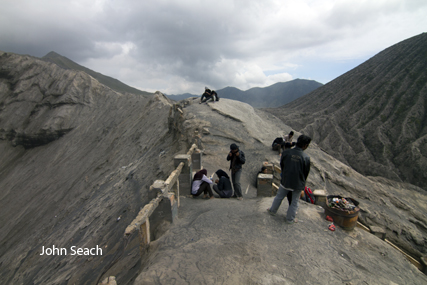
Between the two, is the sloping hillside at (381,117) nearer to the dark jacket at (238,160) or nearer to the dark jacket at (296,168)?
the dark jacket at (238,160)

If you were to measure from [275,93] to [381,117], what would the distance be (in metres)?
73.5

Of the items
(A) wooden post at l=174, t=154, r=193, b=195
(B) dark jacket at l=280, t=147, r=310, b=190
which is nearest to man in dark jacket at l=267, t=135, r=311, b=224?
(B) dark jacket at l=280, t=147, r=310, b=190

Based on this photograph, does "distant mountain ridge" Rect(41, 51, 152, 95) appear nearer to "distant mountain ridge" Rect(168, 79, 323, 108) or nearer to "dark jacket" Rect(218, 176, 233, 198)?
"distant mountain ridge" Rect(168, 79, 323, 108)

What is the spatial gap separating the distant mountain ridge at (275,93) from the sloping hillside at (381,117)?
5143 cm

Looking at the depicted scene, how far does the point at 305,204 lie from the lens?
15.9 ft

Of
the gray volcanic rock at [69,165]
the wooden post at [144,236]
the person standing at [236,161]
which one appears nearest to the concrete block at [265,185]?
the person standing at [236,161]

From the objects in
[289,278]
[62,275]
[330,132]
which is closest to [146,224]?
[289,278]

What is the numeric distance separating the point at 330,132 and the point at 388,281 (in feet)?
89.8

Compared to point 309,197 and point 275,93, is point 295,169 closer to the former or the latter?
point 309,197

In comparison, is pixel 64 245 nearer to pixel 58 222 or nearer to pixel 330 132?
pixel 58 222

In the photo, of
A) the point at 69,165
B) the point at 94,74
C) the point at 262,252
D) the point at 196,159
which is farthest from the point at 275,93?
the point at 262,252

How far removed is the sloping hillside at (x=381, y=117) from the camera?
2120 centimetres

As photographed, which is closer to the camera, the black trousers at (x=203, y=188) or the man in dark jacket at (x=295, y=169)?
the man in dark jacket at (x=295, y=169)

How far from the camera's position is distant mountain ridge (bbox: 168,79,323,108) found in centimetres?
8906
